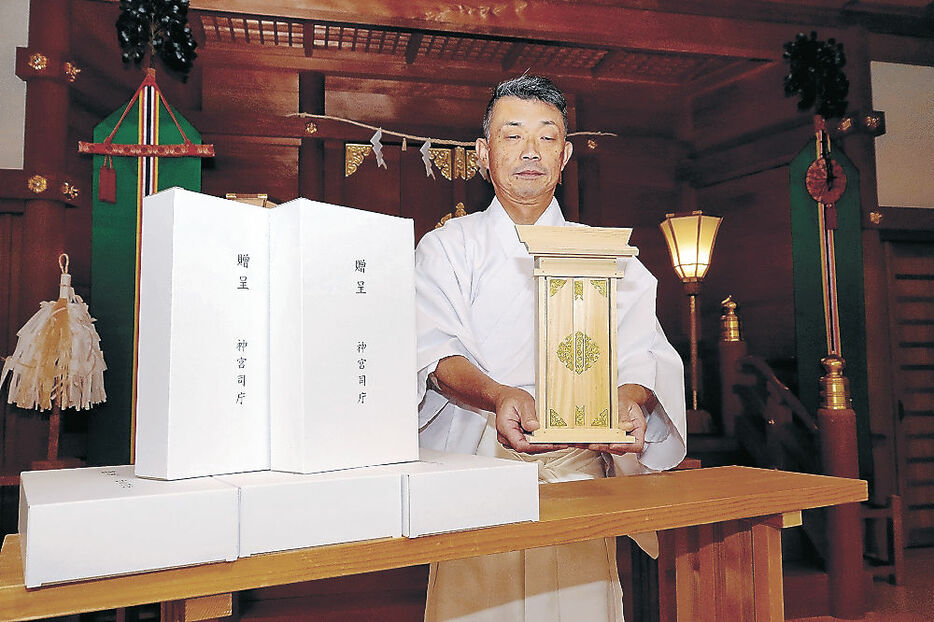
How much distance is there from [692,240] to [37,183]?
4.34m

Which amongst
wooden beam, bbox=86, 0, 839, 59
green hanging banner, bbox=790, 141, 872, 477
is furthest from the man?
green hanging banner, bbox=790, 141, 872, 477

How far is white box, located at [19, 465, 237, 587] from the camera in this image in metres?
0.78

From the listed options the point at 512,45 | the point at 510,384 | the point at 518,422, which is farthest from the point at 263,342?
the point at 512,45

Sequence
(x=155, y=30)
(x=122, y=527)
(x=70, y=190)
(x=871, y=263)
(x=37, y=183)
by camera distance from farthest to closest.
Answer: (x=871, y=263), (x=70, y=190), (x=37, y=183), (x=155, y=30), (x=122, y=527)

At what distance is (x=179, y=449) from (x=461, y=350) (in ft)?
2.47

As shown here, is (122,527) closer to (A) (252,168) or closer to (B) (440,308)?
(B) (440,308)

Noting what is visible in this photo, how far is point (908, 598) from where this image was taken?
4.54m

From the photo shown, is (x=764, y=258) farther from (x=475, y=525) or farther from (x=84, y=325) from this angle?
(x=475, y=525)

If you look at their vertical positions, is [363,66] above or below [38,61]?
above

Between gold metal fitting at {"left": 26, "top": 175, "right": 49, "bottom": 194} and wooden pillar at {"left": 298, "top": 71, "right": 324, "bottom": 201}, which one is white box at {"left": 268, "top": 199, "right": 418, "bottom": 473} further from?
wooden pillar at {"left": 298, "top": 71, "right": 324, "bottom": 201}

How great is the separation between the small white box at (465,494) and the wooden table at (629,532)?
21mm

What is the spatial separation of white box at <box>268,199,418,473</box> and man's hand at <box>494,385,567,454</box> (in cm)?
28

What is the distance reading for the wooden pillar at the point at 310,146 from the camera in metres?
6.00

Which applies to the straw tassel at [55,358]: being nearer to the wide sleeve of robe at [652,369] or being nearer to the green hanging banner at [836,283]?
the wide sleeve of robe at [652,369]
